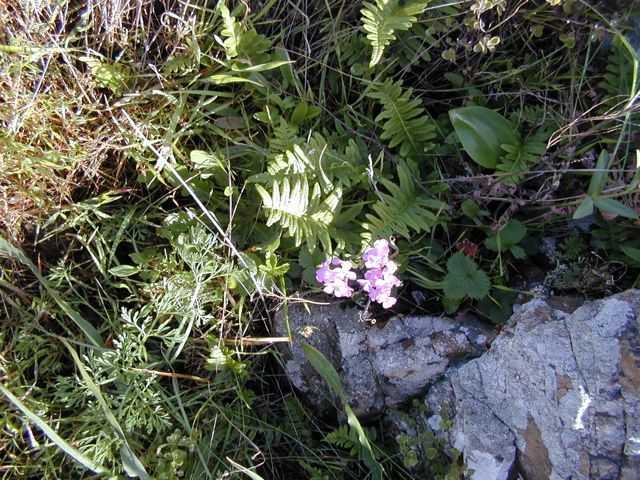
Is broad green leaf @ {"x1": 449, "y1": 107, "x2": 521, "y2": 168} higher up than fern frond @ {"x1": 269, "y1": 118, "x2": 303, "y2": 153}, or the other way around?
broad green leaf @ {"x1": 449, "y1": 107, "x2": 521, "y2": 168}

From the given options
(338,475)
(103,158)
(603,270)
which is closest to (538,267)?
(603,270)

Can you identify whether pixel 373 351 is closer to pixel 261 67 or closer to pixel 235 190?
pixel 235 190

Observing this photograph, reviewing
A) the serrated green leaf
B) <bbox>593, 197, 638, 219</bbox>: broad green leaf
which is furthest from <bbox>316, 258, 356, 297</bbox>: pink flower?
<bbox>593, 197, 638, 219</bbox>: broad green leaf

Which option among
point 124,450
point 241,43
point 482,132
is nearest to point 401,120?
point 482,132

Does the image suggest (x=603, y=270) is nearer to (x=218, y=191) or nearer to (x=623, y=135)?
(x=623, y=135)

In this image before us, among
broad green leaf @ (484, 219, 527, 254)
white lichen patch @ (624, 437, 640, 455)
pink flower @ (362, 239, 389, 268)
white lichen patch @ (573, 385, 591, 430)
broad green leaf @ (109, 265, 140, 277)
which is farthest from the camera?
broad green leaf @ (109, 265, 140, 277)

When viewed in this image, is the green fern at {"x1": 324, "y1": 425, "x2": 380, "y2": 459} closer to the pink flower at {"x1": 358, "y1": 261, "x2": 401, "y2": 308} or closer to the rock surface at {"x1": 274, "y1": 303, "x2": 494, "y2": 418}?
the rock surface at {"x1": 274, "y1": 303, "x2": 494, "y2": 418}

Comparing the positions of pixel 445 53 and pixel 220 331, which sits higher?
pixel 445 53
